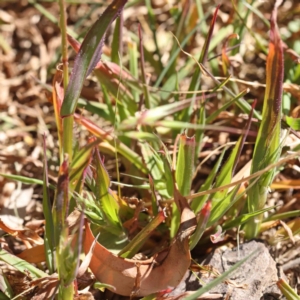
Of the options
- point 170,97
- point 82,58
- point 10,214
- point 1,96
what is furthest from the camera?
point 1,96

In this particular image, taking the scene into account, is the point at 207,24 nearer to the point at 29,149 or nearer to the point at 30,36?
the point at 30,36

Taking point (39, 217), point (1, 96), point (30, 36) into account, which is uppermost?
point (30, 36)

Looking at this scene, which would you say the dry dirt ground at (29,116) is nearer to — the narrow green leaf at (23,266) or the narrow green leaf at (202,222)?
the narrow green leaf at (23,266)

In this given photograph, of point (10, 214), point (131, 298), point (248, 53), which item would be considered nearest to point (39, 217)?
point (10, 214)

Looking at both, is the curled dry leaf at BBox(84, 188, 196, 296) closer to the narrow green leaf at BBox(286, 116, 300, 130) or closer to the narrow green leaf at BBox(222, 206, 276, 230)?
the narrow green leaf at BBox(222, 206, 276, 230)

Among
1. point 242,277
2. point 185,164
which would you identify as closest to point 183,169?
point 185,164

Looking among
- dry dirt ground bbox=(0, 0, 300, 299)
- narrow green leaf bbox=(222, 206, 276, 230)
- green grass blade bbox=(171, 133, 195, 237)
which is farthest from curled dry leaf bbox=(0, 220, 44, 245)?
narrow green leaf bbox=(222, 206, 276, 230)

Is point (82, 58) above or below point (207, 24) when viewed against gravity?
above

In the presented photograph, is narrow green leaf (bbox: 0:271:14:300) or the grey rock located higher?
the grey rock

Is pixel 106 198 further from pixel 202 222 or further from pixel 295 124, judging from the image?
pixel 295 124
